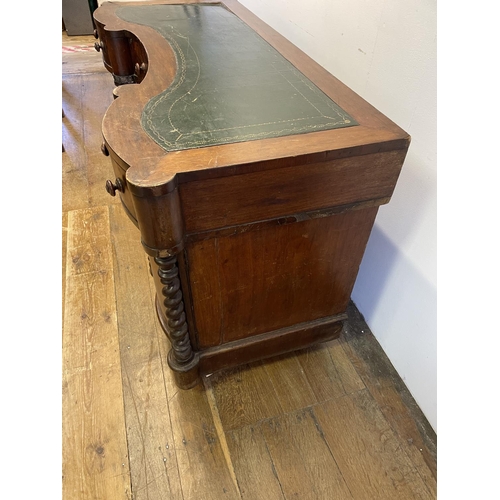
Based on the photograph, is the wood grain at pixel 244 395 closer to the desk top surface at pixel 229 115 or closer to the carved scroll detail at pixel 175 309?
the carved scroll detail at pixel 175 309

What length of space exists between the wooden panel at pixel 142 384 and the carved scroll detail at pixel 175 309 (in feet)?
0.64

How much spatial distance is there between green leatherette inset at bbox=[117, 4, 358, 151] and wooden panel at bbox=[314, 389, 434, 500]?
820mm

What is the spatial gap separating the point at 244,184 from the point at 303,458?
0.78m

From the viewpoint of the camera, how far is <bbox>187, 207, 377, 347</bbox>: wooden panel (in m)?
0.85

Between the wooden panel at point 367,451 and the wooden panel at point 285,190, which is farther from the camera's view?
the wooden panel at point 367,451

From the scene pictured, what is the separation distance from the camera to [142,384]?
1.18 meters

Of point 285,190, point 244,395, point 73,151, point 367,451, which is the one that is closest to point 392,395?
point 367,451

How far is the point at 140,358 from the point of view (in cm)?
125

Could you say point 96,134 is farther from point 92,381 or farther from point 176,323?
point 176,323

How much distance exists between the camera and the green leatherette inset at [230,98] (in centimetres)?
74

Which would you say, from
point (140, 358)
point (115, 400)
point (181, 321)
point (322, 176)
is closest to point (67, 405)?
point (115, 400)

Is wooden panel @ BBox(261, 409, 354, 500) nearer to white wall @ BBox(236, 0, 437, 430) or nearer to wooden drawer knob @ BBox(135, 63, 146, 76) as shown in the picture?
white wall @ BBox(236, 0, 437, 430)

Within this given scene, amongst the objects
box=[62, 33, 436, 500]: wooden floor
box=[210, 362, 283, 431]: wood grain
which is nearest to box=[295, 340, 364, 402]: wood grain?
box=[62, 33, 436, 500]: wooden floor

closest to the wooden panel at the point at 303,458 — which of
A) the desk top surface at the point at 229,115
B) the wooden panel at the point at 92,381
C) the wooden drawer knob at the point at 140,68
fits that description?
the wooden panel at the point at 92,381
